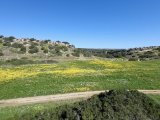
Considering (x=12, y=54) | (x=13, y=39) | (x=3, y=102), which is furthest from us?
(x=13, y=39)

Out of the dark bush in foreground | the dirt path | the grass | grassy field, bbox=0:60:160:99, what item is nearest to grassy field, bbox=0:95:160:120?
the grass

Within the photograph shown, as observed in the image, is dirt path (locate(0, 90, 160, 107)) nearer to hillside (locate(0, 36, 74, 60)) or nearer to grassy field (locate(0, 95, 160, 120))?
grassy field (locate(0, 95, 160, 120))

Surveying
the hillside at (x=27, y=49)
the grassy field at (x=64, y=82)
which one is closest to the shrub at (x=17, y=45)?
the hillside at (x=27, y=49)

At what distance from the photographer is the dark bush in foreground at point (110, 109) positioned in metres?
17.7

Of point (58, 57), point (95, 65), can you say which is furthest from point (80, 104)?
point (58, 57)

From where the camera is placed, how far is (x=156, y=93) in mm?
34250

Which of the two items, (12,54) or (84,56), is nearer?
(12,54)

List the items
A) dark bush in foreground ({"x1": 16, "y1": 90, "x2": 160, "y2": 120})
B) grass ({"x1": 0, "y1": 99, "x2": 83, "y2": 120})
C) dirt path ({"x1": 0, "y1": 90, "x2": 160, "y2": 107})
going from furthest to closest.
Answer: dirt path ({"x1": 0, "y1": 90, "x2": 160, "y2": 107}), grass ({"x1": 0, "y1": 99, "x2": 83, "y2": 120}), dark bush in foreground ({"x1": 16, "y1": 90, "x2": 160, "y2": 120})

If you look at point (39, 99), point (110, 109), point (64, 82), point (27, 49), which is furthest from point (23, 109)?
point (27, 49)

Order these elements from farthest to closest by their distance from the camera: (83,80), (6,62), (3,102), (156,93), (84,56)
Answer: (84,56)
(6,62)
(83,80)
(156,93)
(3,102)

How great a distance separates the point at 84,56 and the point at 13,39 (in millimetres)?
22405

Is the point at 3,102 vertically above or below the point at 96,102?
below

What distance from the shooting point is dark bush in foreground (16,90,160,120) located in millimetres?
17656

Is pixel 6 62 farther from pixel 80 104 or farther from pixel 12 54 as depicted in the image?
pixel 80 104
